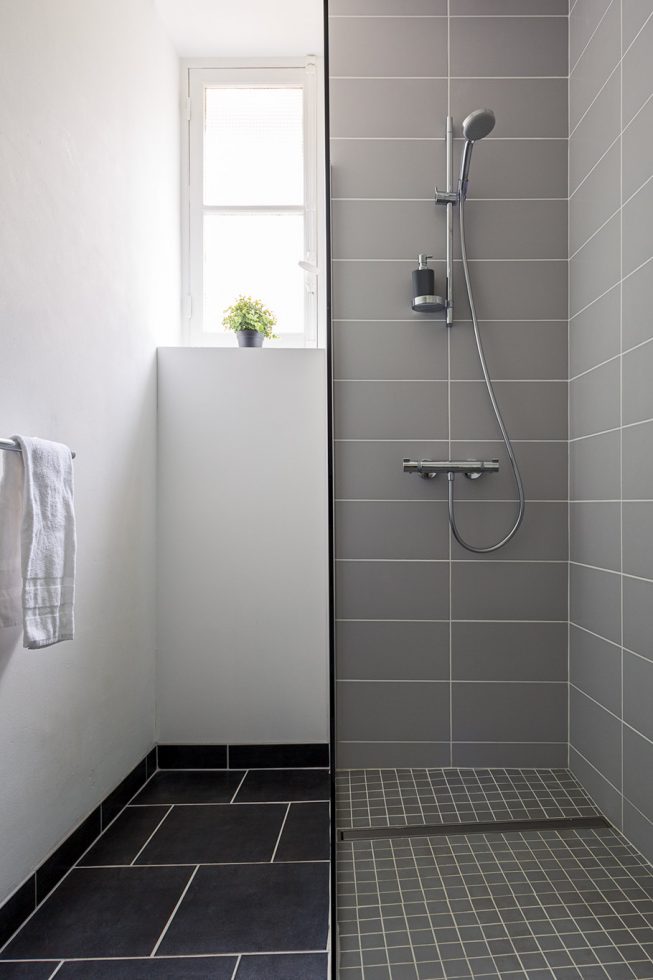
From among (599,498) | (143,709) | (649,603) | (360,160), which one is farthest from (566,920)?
(360,160)

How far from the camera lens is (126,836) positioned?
1767mm

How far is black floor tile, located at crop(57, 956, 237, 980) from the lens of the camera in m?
1.24

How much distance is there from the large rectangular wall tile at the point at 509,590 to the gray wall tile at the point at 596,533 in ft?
0.34

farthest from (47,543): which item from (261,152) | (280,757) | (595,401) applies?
(261,152)

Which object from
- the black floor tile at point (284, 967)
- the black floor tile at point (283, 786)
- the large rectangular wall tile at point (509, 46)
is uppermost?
the large rectangular wall tile at point (509, 46)

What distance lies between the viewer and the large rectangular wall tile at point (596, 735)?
5.51 feet

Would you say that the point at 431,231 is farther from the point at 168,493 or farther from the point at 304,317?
the point at 168,493

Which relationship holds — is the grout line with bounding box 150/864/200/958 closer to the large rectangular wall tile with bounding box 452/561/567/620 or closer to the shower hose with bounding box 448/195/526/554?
the large rectangular wall tile with bounding box 452/561/567/620

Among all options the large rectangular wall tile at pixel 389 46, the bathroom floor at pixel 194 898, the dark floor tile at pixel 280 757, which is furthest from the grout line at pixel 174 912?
the large rectangular wall tile at pixel 389 46

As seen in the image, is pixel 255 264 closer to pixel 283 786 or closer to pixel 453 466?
pixel 453 466

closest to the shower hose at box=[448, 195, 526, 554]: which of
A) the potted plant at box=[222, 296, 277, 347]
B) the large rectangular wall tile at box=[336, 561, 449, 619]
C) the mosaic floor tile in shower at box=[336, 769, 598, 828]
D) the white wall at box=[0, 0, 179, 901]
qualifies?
the large rectangular wall tile at box=[336, 561, 449, 619]

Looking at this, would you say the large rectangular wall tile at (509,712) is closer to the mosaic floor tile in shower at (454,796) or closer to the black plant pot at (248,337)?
the mosaic floor tile in shower at (454,796)

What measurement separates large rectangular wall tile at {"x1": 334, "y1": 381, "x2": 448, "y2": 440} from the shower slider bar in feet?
0.39

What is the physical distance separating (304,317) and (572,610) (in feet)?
4.66
